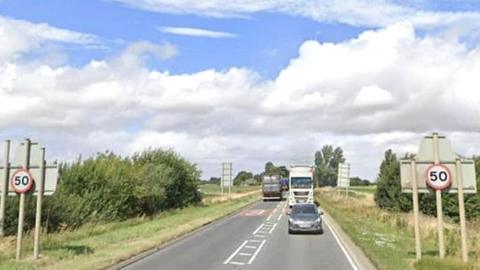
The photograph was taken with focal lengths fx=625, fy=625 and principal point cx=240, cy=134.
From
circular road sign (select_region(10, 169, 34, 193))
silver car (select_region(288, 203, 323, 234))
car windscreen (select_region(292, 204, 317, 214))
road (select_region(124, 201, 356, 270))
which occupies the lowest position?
road (select_region(124, 201, 356, 270))

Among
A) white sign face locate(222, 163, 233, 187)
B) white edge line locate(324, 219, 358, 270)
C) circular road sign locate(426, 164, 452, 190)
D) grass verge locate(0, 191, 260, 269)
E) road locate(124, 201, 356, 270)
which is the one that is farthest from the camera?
white sign face locate(222, 163, 233, 187)

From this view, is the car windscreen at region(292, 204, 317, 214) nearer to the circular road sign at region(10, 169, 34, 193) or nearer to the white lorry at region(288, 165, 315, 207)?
Answer: the circular road sign at region(10, 169, 34, 193)

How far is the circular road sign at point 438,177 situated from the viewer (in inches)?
706

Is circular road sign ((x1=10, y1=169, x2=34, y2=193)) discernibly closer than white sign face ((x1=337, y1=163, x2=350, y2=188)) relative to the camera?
Yes

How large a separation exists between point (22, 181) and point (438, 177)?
1294 cm

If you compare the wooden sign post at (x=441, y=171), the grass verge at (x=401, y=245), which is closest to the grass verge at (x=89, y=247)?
the grass verge at (x=401, y=245)

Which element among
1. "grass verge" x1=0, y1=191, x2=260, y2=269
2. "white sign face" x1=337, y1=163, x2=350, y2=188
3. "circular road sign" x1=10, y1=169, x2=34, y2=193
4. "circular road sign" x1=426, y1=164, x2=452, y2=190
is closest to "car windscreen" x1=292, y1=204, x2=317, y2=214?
"grass verge" x1=0, y1=191, x2=260, y2=269

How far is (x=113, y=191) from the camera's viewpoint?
43625mm

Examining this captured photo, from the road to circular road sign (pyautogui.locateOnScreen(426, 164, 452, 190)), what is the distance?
11.2ft

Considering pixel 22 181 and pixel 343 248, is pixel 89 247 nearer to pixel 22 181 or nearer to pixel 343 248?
pixel 22 181

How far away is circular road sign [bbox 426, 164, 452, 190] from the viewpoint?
58.8 feet

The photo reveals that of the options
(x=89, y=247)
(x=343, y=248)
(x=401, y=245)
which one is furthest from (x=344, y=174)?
(x=89, y=247)

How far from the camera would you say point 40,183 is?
20.2 metres

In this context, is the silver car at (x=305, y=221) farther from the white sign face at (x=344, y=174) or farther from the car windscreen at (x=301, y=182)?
the white sign face at (x=344, y=174)
